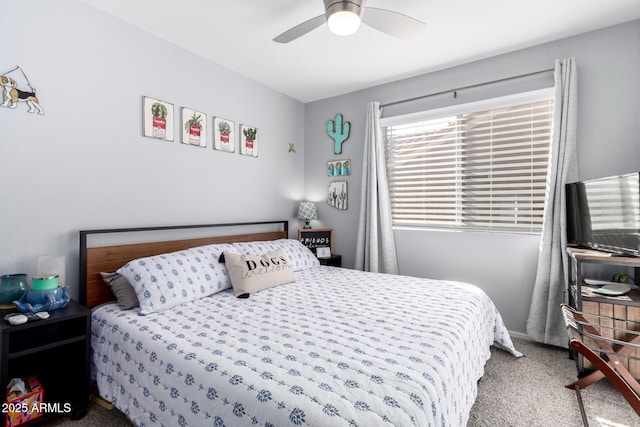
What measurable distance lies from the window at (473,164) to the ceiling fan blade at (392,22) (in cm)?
134

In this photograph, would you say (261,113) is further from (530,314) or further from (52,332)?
(530,314)

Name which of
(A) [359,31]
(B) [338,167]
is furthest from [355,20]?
(B) [338,167]

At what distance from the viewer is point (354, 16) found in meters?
1.73

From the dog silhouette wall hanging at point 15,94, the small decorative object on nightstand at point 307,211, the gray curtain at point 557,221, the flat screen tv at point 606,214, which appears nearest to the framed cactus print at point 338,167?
the small decorative object on nightstand at point 307,211

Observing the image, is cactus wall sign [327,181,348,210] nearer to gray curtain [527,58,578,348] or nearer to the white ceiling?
the white ceiling

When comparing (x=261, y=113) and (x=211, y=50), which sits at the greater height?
(x=211, y=50)

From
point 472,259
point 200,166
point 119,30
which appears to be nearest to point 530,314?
point 472,259

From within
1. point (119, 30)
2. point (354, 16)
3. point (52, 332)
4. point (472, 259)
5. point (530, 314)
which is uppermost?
point (119, 30)

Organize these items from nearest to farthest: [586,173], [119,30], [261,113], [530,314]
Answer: [119,30] < [586,173] < [530,314] < [261,113]

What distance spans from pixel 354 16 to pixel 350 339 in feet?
5.64

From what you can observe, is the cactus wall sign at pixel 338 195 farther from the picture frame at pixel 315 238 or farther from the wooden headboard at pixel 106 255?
the wooden headboard at pixel 106 255

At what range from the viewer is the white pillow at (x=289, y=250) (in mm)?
2758

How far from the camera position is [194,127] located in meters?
2.81

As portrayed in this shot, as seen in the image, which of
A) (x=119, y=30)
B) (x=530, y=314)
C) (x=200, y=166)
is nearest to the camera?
(x=119, y=30)
